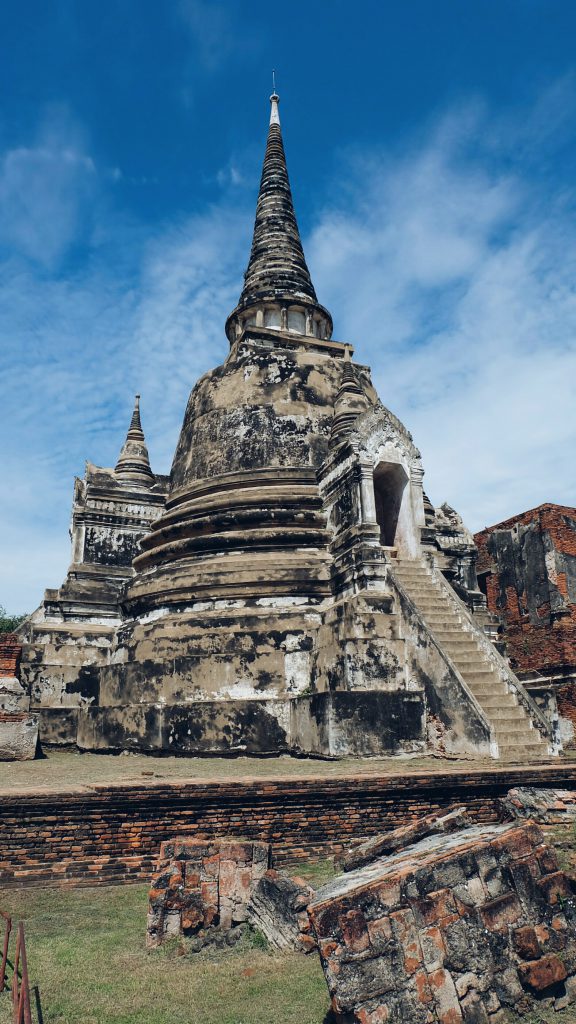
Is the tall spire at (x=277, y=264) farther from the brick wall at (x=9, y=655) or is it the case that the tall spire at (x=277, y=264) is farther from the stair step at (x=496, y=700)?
the stair step at (x=496, y=700)

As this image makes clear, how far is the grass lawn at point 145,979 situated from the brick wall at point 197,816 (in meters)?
0.66

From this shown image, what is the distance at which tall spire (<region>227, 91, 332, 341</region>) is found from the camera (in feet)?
63.8

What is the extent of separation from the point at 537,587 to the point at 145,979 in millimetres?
15853

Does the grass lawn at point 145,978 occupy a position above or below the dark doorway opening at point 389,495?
below

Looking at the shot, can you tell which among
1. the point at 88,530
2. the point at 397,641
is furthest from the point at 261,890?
the point at 88,530

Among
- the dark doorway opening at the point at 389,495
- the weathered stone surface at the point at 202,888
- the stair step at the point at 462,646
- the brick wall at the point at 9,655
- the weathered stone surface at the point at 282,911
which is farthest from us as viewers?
the dark doorway opening at the point at 389,495

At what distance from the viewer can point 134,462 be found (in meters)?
20.2

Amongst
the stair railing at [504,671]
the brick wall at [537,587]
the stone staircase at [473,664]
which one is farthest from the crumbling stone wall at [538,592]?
the stone staircase at [473,664]

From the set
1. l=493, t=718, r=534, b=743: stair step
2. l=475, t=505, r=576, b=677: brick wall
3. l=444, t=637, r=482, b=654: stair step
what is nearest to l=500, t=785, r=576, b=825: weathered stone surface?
l=493, t=718, r=534, b=743: stair step

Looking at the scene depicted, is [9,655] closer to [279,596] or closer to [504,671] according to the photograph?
[279,596]

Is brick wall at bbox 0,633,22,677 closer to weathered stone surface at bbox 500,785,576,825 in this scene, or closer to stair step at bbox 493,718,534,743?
stair step at bbox 493,718,534,743

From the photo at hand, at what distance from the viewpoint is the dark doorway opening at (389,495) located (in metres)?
14.1

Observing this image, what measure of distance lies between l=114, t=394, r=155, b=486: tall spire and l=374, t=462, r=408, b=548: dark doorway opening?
24.9 ft

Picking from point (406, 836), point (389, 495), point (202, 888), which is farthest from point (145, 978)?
point (389, 495)
